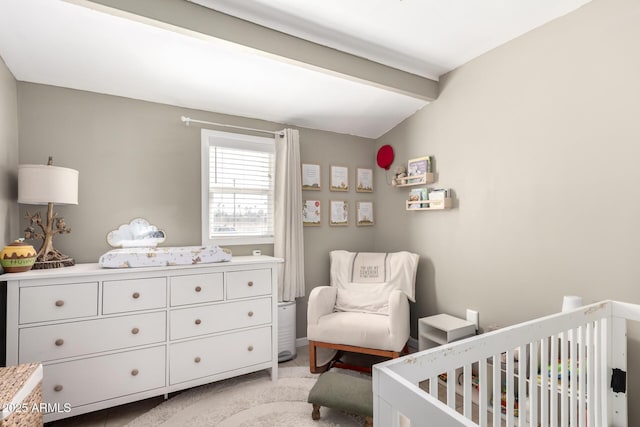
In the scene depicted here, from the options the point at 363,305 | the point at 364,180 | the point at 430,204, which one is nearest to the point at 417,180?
the point at 430,204

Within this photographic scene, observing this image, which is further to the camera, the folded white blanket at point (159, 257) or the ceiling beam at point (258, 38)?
the folded white blanket at point (159, 257)

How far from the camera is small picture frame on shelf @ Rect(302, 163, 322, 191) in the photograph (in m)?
3.20

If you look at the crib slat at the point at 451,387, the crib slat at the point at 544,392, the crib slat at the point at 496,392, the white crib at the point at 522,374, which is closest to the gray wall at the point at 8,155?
the white crib at the point at 522,374

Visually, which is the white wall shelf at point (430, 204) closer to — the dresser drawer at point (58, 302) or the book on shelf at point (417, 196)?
the book on shelf at point (417, 196)

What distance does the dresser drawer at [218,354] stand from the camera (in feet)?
7.00

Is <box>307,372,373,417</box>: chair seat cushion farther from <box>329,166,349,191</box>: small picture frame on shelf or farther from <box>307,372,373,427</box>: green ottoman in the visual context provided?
<box>329,166,349,191</box>: small picture frame on shelf

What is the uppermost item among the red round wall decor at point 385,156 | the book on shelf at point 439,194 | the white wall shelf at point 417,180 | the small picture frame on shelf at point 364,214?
the red round wall decor at point 385,156

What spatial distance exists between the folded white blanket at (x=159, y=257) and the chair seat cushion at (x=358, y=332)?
93 centimetres

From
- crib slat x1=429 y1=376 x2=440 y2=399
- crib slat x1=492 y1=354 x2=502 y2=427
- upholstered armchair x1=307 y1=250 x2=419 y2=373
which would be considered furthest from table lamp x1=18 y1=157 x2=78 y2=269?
crib slat x1=492 y1=354 x2=502 y2=427

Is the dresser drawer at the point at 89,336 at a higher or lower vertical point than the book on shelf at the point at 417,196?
lower

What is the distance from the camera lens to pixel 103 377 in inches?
75.7

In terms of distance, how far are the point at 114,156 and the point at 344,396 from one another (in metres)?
2.32

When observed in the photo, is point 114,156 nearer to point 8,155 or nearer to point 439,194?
point 8,155

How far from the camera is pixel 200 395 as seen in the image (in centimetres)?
226
